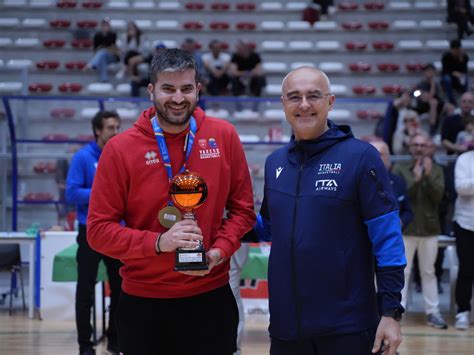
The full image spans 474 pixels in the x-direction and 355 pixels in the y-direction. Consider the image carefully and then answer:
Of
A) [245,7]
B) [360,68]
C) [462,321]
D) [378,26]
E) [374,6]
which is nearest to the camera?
[462,321]

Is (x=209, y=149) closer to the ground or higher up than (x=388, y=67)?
closer to the ground

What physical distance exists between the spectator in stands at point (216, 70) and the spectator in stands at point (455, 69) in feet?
12.0

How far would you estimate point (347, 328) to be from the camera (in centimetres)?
296

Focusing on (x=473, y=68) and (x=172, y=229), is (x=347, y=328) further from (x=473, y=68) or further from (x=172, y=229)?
(x=473, y=68)

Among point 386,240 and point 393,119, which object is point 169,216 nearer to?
point 386,240

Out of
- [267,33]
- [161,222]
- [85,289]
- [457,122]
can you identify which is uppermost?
[267,33]

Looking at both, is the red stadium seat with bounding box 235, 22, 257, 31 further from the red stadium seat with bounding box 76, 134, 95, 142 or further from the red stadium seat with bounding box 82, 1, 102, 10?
the red stadium seat with bounding box 76, 134, 95, 142

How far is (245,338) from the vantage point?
7.52 metres

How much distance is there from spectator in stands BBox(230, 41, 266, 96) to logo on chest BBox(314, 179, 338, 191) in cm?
1053

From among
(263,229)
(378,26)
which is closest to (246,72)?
(378,26)

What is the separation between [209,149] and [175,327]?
71 centimetres

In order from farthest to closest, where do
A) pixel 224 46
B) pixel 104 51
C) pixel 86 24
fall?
pixel 86 24 → pixel 224 46 → pixel 104 51

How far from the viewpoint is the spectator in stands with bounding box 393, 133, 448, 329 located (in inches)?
324

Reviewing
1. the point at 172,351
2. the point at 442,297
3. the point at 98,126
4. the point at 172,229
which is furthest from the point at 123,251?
the point at 442,297
